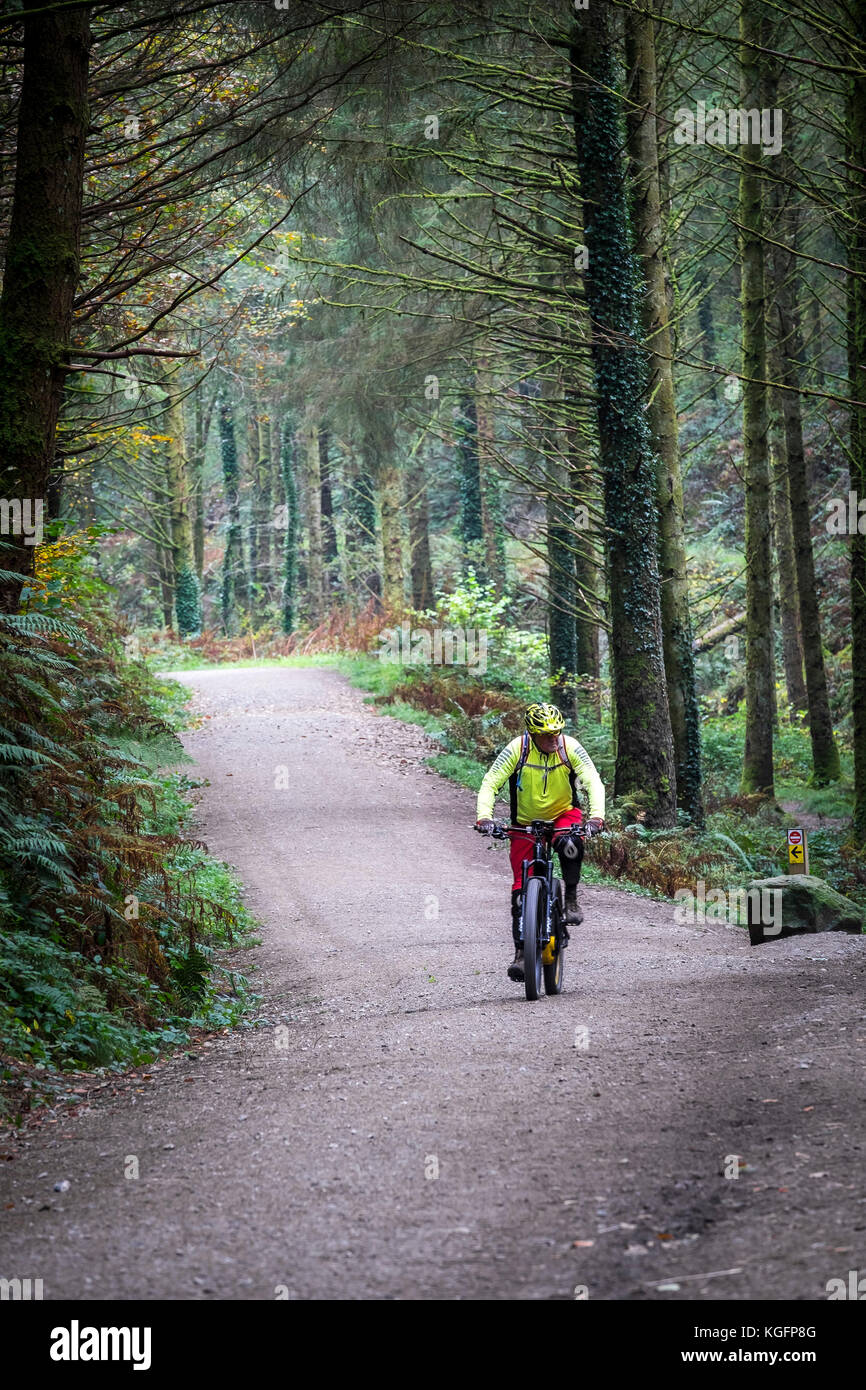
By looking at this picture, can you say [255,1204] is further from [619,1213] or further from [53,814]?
[53,814]

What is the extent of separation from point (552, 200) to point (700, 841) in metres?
11.8

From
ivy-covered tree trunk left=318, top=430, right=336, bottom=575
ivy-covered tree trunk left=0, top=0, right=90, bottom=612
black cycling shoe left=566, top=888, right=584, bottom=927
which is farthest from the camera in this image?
ivy-covered tree trunk left=318, top=430, right=336, bottom=575

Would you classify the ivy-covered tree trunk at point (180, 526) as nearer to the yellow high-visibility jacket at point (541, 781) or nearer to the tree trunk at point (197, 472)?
the tree trunk at point (197, 472)

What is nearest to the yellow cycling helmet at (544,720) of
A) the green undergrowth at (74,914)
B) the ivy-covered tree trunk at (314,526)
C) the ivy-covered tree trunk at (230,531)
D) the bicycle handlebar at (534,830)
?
the bicycle handlebar at (534,830)

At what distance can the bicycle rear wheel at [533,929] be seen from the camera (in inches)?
306

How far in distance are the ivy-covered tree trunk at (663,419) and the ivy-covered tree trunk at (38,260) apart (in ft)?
27.5

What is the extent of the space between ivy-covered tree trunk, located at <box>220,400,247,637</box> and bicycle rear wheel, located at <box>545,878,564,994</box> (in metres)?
35.7

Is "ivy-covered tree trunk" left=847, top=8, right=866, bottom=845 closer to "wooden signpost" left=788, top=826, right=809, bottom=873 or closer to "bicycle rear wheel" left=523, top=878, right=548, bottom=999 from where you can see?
"wooden signpost" left=788, top=826, right=809, bottom=873

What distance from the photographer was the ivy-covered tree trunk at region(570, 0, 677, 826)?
47.6 feet

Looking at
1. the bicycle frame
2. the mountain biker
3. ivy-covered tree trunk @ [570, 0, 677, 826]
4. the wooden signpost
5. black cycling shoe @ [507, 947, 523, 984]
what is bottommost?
black cycling shoe @ [507, 947, 523, 984]

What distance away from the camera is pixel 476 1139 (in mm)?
5180

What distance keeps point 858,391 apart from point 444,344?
21.2 feet

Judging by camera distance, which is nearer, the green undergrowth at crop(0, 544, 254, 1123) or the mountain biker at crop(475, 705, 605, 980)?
the green undergrowth at crop(0, 544, 254, 1123)

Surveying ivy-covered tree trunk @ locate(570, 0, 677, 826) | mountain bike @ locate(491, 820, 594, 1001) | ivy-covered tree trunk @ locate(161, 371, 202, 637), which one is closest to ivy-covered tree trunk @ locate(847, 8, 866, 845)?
ivy-covered tree trunk @ locate(570, 0, 677, 826)
